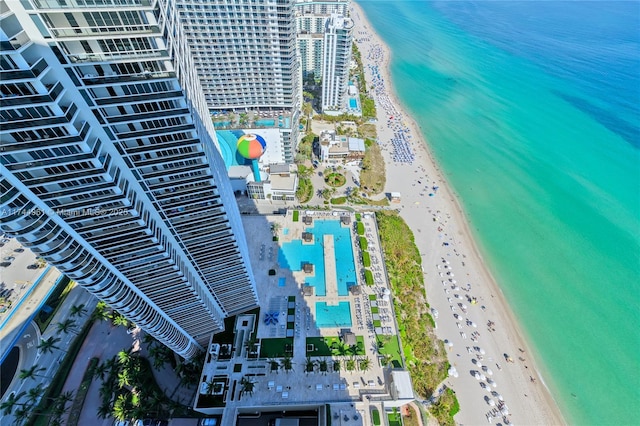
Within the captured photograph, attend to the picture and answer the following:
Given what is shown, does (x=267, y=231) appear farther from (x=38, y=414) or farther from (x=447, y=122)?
(x=447, y=122)

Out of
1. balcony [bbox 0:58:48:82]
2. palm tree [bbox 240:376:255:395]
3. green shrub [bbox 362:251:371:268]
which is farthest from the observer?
green shrub [bbox 362:251:371:268]

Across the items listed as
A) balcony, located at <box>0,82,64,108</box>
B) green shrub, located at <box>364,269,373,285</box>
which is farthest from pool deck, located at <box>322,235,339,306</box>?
balcony, located at <box>0,82,64,108</box>

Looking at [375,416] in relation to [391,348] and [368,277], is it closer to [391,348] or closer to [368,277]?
[391,348]

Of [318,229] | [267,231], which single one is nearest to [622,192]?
[318,229]

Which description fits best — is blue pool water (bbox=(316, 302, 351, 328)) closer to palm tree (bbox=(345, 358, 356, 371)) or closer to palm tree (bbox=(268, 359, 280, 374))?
palm tree (bbox=(345, 358, 356, 371))

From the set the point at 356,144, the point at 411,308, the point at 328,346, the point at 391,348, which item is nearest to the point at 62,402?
the point at 328,346

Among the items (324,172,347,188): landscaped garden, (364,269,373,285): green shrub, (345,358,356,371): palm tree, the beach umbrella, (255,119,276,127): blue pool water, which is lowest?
(345,358,356,371): palm tree
